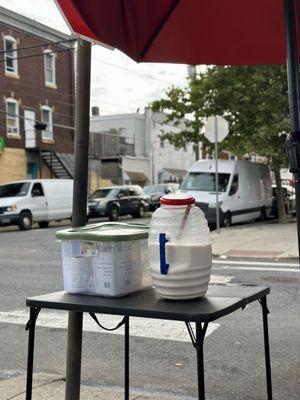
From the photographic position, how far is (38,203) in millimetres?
21969

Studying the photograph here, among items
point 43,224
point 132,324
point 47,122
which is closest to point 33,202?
A: point 43,224

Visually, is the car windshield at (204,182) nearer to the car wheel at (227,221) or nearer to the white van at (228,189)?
Answer: the white van at (228,189)

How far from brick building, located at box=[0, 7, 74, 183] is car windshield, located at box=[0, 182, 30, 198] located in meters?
6.21

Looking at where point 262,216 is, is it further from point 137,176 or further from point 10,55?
point 137,176

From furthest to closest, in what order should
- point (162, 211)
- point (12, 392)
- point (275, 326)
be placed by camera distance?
point (275, 326) < point (12, 392) < point (162, 211)

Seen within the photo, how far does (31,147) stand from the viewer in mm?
30500

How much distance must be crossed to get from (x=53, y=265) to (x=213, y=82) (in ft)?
33.5

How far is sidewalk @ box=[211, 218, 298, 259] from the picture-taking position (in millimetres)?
12438

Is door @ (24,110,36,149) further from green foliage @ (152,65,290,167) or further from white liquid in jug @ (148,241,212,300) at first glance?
white liquid in jug @ (148,241,212,300)

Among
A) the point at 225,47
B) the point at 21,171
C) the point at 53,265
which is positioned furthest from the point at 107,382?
the point at 21,171

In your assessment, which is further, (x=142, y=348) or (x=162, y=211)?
(x=142, y=348)

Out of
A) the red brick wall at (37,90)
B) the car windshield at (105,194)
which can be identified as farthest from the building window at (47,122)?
the car windshield at (105,194)

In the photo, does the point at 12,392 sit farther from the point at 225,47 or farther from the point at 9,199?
the point at 9,199

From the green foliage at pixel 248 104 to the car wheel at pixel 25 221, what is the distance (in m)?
7.21
